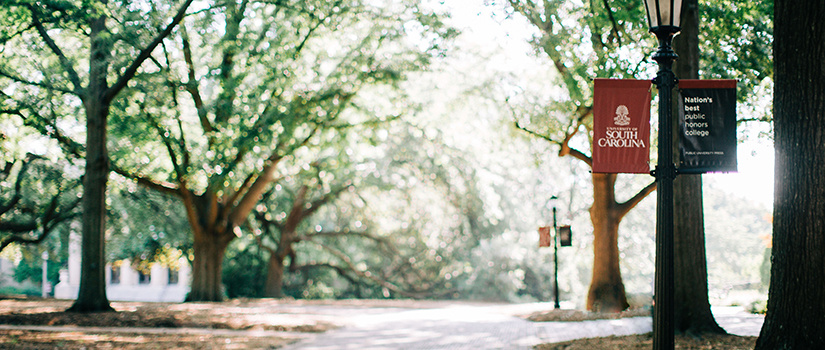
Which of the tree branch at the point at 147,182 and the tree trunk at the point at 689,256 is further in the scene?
the tree branch at the point at 147,182

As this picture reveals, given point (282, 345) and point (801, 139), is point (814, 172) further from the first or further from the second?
point (282, 345)

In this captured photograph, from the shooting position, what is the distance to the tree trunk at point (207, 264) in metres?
27.4

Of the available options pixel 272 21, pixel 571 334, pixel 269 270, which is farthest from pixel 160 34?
pixel 269 270

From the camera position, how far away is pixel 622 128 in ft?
24.4

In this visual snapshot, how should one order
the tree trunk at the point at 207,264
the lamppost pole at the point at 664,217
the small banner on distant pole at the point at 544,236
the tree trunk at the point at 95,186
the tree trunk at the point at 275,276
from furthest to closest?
the tree trunk at the point at 275,276
the tree trunk at the point at 207,264
the small banner on distant pole at the point at 544,236
the tree trunk at the point at 95,186
the lamppost pole at the point at 664,217

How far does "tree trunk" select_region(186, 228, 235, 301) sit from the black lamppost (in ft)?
74.4

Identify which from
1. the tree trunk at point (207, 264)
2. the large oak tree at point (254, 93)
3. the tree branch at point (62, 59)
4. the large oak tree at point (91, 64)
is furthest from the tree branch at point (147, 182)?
the tree branch at point (62, 59)

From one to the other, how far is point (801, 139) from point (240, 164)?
719 inches

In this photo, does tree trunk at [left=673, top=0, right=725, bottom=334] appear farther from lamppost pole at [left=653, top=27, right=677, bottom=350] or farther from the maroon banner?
lamppost pole at [left=653, top=27, right=677, bottom=350]

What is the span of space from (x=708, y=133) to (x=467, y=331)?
11232 mm

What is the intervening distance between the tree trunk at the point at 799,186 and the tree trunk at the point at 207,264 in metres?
22.2

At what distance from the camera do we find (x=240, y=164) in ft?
77.4

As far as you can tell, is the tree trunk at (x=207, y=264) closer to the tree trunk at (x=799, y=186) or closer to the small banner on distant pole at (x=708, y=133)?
the tree trunk at (x=799, y=186)

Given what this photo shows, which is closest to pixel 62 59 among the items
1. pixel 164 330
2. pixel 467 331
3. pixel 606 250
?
pixel 164 330
